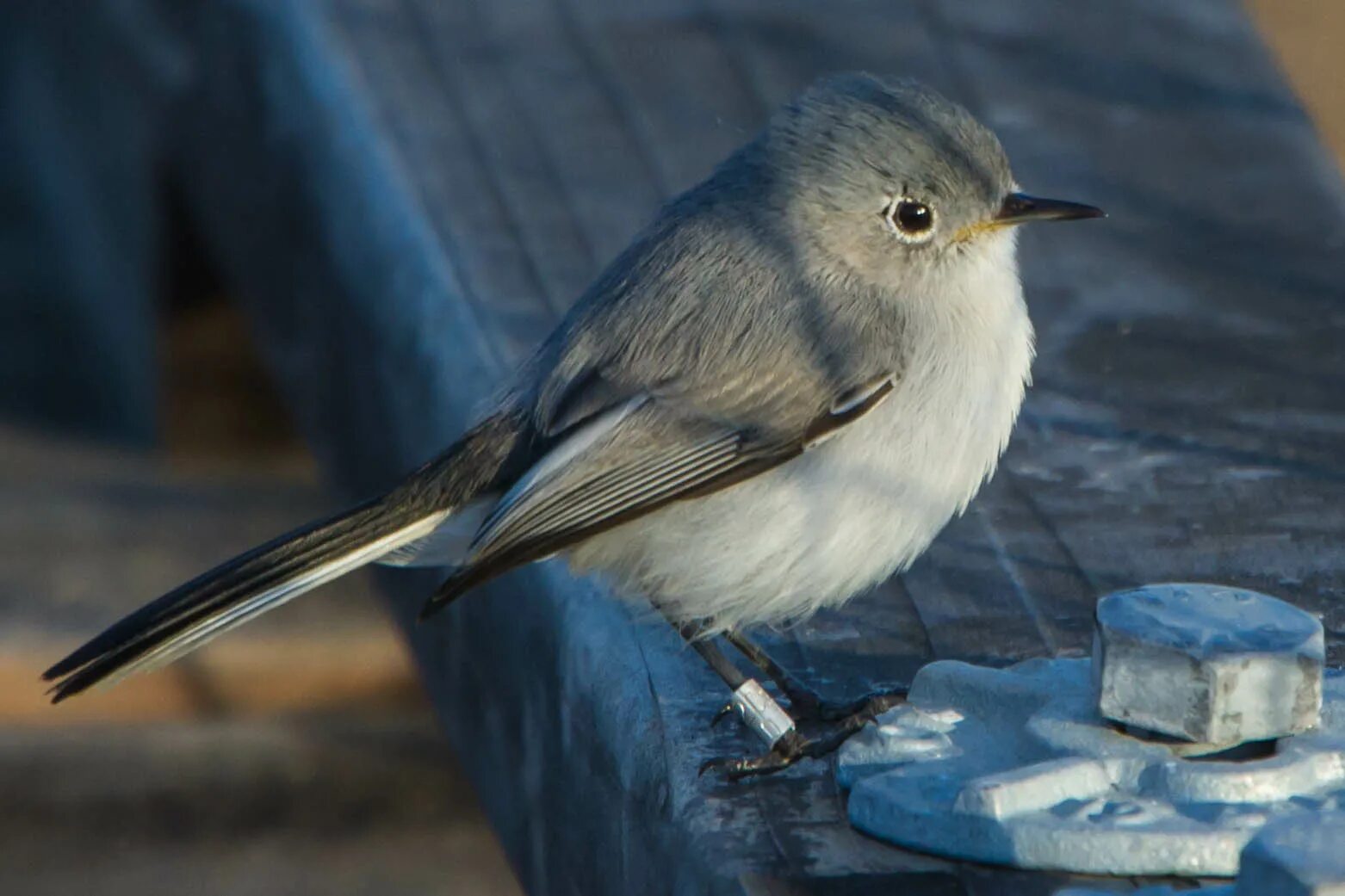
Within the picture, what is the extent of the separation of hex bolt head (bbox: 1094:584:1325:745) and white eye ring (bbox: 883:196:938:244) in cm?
100

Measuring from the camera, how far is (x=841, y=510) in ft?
7.73

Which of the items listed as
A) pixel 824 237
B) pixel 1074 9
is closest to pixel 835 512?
pixel 824 237

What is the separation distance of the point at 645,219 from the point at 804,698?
4.06 ft

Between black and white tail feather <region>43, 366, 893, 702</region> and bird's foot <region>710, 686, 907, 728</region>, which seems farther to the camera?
black and white tail feather <region>43, 366, 893, 702</region>

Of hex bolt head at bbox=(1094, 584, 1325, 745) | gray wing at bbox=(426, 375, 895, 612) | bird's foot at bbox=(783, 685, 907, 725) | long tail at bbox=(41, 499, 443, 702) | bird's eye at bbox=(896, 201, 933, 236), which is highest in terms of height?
bird's eye at bbox=(896, 201, 933, 236)

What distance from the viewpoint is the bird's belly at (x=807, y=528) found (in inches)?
90.2

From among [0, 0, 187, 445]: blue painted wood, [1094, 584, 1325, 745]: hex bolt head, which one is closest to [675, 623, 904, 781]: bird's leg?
[1094, 584, 1325, 745]: hex bolt head

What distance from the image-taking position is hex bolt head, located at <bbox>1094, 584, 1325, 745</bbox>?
1.71 meters

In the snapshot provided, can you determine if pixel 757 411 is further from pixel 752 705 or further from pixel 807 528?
pixel 752 705

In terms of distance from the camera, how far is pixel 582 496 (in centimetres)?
247

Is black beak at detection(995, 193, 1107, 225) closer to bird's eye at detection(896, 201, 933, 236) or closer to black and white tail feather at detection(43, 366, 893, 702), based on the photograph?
bird's eye at detection(896, 201, 933, 236)

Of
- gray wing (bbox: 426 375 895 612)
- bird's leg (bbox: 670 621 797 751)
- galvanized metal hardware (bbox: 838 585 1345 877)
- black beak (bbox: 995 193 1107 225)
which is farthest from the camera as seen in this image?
black beak (bbox: 995 193 1107 225)

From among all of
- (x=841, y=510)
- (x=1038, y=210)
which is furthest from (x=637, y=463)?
(x=1038, y=210)

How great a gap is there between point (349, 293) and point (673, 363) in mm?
691
